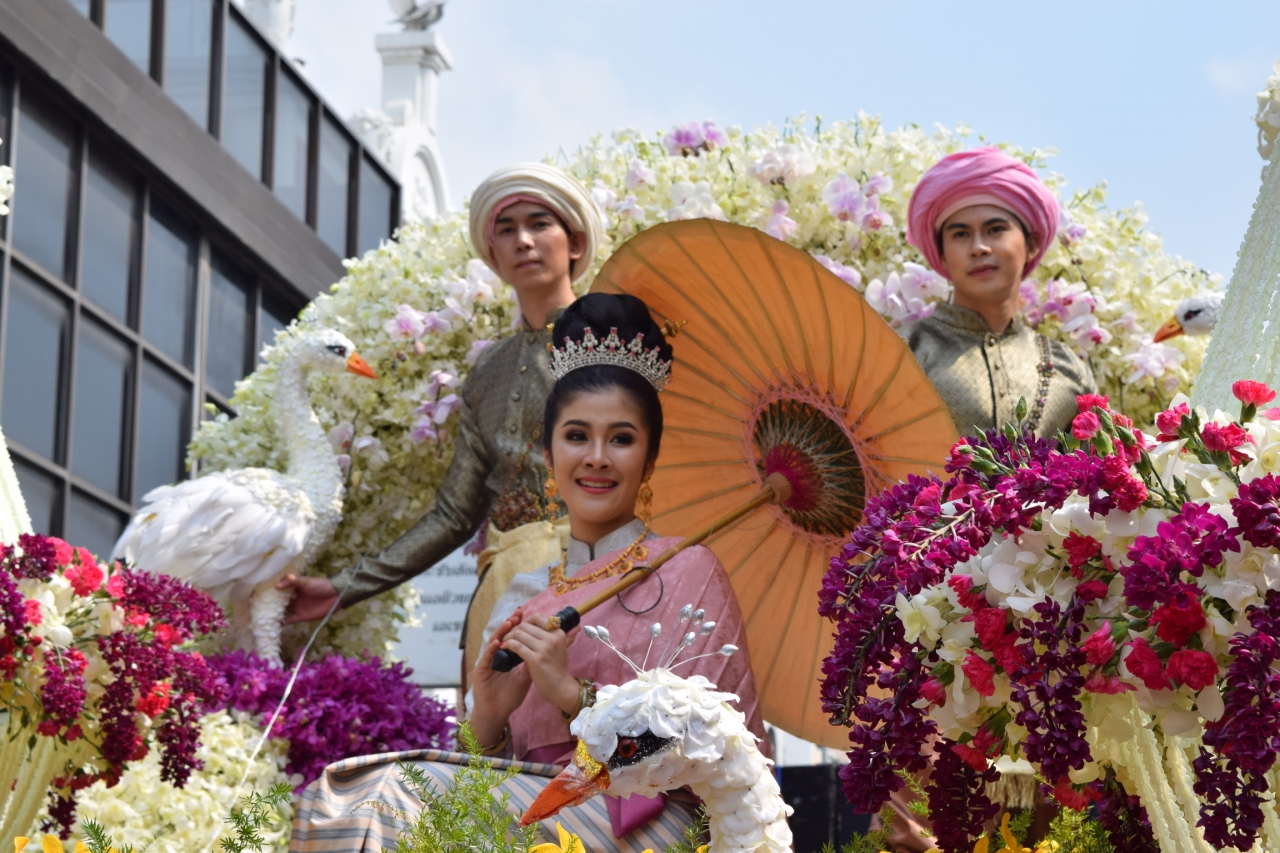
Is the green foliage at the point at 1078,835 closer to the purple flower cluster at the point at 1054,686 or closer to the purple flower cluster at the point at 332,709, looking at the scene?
the purple flower cluster at the point at 1054,686

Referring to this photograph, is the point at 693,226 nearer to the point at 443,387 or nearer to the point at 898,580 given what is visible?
the point at 898,580

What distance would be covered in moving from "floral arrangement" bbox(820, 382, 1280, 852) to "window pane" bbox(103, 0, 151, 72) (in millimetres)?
6325

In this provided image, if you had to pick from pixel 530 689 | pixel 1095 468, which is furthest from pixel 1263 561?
pixel 530 689

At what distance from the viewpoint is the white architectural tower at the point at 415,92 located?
12281mm

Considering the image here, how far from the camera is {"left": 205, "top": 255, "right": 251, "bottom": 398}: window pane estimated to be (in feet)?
28.0

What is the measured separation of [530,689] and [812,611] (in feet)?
2.53

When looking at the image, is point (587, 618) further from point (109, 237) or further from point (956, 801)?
point (109, 237)

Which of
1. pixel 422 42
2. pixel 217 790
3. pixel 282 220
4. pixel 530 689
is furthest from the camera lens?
pixel 422 42

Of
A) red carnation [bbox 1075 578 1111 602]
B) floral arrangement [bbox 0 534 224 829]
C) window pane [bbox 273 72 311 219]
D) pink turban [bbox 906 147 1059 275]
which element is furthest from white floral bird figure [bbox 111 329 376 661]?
window pane [bbox 273 72 311 219]

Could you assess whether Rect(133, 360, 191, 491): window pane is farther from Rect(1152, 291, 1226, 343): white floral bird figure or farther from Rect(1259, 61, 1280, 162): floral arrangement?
Rect(1259, 61, 1280, 162): floral arrangement

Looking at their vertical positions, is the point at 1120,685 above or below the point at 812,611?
below

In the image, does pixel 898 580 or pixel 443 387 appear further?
pixel 443 387

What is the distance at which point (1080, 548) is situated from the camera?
2.06 m

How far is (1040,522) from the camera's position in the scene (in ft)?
6.97
